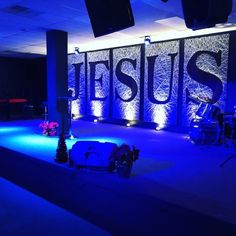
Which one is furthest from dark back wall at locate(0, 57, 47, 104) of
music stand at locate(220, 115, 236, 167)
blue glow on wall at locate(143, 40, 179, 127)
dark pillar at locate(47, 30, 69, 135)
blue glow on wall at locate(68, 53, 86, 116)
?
music stand at locate(220, 115, 236, 167)

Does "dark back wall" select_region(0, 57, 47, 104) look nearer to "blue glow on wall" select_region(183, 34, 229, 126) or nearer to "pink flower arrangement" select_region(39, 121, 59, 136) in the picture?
"pink flower arrangement" select_region(39, 121, 59, 136)

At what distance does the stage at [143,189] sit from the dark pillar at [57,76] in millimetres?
1187

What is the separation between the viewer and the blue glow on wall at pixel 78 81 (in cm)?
981

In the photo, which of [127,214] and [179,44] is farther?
[179,44]

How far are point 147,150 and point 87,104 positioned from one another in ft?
16.0

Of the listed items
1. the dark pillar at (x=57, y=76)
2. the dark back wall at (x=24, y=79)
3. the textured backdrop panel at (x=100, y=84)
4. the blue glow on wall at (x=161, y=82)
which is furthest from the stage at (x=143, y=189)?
the dark back wall at (x=24, y=79)

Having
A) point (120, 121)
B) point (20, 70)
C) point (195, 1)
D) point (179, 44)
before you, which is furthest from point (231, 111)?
point (20, 70)

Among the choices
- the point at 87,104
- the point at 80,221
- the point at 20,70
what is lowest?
the point at 80,221

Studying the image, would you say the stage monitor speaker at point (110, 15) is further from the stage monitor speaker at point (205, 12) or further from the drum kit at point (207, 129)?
the drum kit at point (207, 129)

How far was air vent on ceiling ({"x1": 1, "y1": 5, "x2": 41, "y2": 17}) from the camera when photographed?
467cm

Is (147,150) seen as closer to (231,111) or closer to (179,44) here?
(231,111)

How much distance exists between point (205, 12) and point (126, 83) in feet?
18.8

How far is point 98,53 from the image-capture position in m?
9.26

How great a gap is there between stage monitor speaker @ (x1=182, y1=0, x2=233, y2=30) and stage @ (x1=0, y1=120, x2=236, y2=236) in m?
1.73
